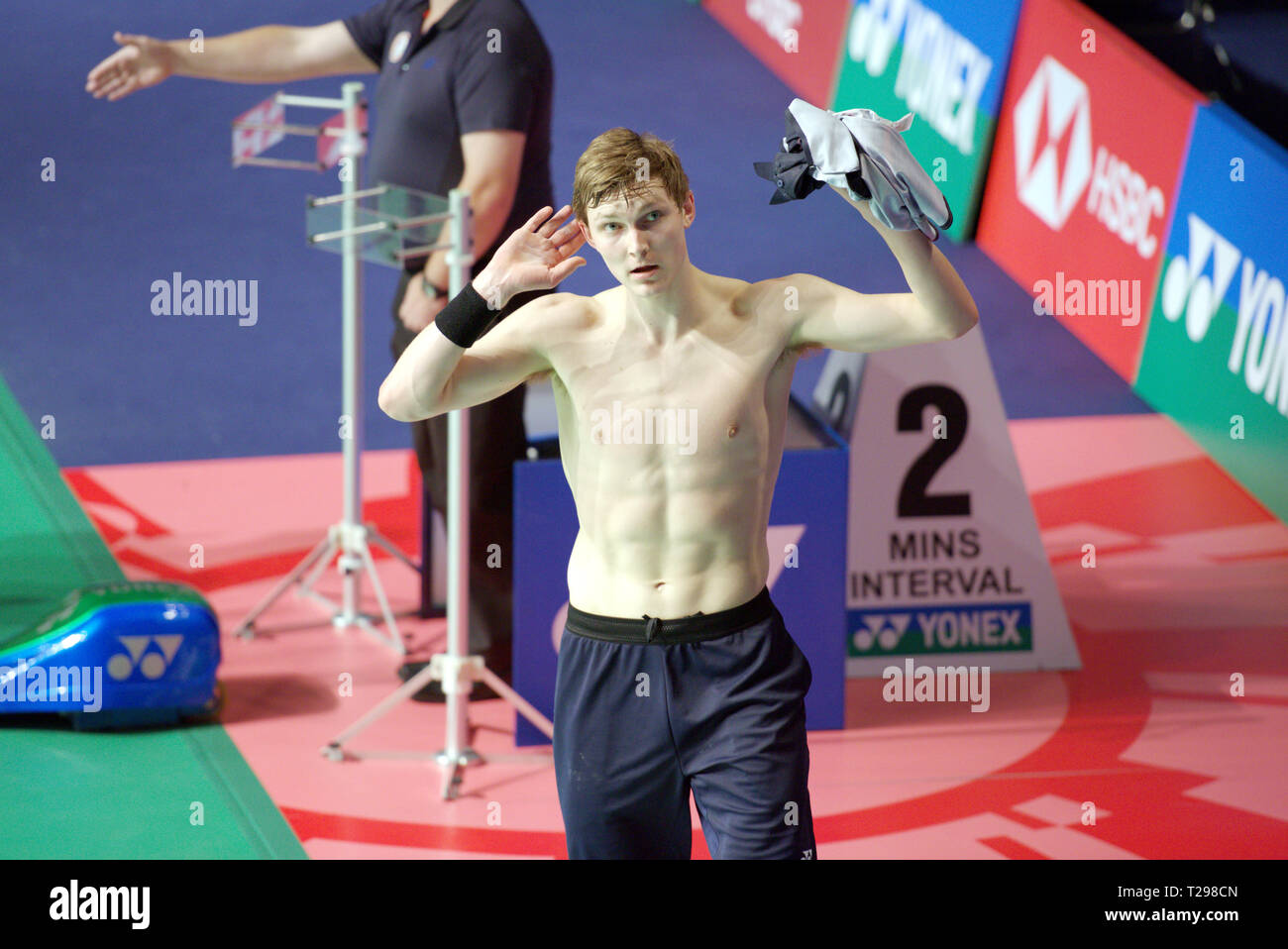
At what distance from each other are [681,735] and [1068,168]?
669 centimetres

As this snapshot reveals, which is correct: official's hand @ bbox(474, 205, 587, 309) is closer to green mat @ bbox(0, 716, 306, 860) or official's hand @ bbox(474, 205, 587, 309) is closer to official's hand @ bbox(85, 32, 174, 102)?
green mat @ bbox(0, 716, 306, 860)

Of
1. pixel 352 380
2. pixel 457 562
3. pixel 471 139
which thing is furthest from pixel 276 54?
pixel 457 562

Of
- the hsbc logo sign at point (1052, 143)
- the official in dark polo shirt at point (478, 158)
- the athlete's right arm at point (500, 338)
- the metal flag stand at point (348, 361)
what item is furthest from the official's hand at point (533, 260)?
the hsbc logo sign at point (1052, 143)

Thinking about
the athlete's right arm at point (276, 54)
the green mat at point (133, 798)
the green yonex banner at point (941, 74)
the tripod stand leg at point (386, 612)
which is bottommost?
the green mat at point (133, 798)

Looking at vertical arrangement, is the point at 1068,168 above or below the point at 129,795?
above

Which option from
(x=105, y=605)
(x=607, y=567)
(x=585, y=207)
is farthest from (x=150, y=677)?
(x=585, y=207)

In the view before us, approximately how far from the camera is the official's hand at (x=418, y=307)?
5.51 m

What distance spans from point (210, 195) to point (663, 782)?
6039mm

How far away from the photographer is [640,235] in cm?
287

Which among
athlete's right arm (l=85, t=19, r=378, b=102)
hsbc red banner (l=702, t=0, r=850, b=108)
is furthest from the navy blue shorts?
hsbc red banner (l=702, t=0, r=850, b=108)

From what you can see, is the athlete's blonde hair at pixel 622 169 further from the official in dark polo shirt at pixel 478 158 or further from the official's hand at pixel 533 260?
the official in dark polo shirt at pixel 478 158

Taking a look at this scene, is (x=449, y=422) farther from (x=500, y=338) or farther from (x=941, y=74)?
(x=941, y=74)

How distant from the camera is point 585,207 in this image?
2.90 m

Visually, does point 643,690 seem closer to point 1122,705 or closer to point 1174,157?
point 1122,705
